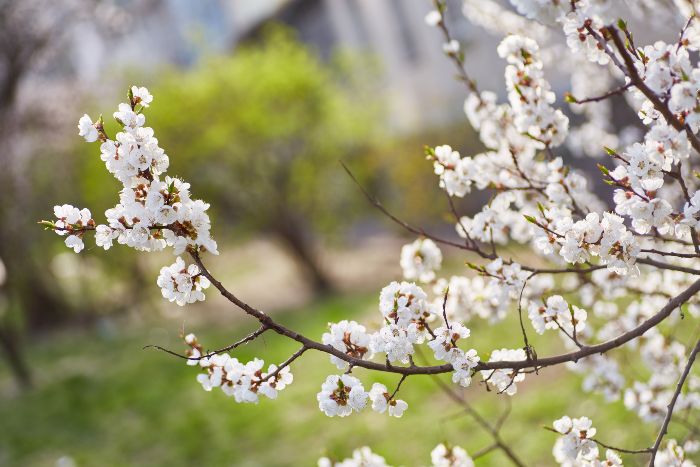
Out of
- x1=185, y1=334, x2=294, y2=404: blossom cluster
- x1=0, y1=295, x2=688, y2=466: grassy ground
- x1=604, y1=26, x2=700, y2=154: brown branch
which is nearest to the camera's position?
x1=604, y1=26, x2=700, y2=154: brown branch

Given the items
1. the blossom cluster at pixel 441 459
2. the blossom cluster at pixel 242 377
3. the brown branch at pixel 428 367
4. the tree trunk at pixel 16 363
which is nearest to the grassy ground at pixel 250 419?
the tree trunk at pixel 16 363

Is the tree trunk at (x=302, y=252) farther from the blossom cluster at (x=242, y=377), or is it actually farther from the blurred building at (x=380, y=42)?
the blossom cluster at (x=242, y=377)

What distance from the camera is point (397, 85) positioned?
15711 mm

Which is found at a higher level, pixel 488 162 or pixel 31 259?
pixel 31 259

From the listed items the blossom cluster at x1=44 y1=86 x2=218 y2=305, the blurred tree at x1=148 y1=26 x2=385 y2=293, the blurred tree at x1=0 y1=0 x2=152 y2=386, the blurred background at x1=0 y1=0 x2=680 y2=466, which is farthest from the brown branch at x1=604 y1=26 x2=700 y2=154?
the blurred tree at x1=148 y1=26 x2=385 y2=293

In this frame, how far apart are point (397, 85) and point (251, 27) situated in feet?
23.0

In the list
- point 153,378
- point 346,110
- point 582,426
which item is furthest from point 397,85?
point 582,426

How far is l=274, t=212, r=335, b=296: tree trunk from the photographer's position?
464 inches

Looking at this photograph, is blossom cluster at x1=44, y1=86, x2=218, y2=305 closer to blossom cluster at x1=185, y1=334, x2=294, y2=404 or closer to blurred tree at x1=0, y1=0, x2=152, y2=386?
blossom cluster at x1=185, y1=334, x2=294, y2=404

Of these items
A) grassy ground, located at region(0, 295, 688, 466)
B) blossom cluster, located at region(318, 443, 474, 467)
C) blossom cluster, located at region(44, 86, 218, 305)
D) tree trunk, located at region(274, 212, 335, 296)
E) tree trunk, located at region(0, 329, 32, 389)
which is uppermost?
tree trunk, located at region(274, 212, 335, 296)

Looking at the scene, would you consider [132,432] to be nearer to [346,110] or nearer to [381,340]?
[381,340]

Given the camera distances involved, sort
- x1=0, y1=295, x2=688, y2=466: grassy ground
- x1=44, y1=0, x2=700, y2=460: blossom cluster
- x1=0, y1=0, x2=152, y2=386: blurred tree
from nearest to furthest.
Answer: x1=44, y1=0, x2=700, y2=460: blossom cluster, x1=0, y1=295, x2=688, y2=466: grassy ground, x1=0, y1=0, x2=152, y2=386: blurred tree

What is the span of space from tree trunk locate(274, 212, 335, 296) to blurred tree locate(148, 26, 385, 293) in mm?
17

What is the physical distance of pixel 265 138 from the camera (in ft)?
37.9
